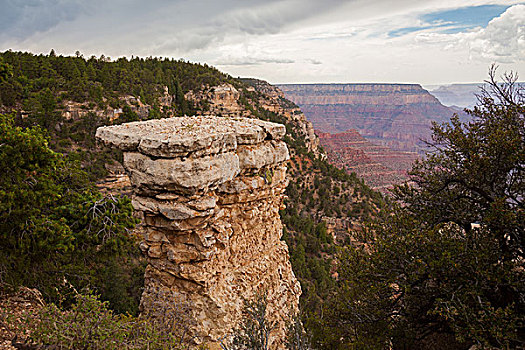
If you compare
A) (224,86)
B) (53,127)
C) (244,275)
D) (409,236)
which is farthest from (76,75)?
(409,236)

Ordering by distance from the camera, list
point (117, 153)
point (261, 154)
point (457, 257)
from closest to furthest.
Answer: point (457, 257) → point (261, 154) → point (117, 153)

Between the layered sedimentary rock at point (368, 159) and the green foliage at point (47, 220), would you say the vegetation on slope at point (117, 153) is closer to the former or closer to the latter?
the green foliage at point (47, 220)

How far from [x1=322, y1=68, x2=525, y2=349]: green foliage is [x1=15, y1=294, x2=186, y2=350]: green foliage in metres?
4.46

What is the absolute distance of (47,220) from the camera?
8008 mm

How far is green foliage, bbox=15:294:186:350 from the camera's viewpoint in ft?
19.1

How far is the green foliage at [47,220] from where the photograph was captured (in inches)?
297

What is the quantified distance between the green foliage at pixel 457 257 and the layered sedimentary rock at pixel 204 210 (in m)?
2.55

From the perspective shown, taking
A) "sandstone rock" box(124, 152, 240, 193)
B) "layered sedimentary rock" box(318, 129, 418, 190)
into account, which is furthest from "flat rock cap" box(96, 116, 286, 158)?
"layered sedimentary rock" box(318, 129, 418, 190)

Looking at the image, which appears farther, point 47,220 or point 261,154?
point 261,154

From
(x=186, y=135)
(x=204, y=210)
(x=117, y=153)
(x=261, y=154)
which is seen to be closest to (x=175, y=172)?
(x=186, y=135)

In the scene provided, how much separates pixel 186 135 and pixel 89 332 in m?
4.19

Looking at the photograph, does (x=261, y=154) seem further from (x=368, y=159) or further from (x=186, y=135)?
(x=368, y=159)

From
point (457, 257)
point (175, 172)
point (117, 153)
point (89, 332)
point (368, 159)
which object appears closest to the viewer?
point (89, 332)

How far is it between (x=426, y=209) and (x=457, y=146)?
1.93 meters
